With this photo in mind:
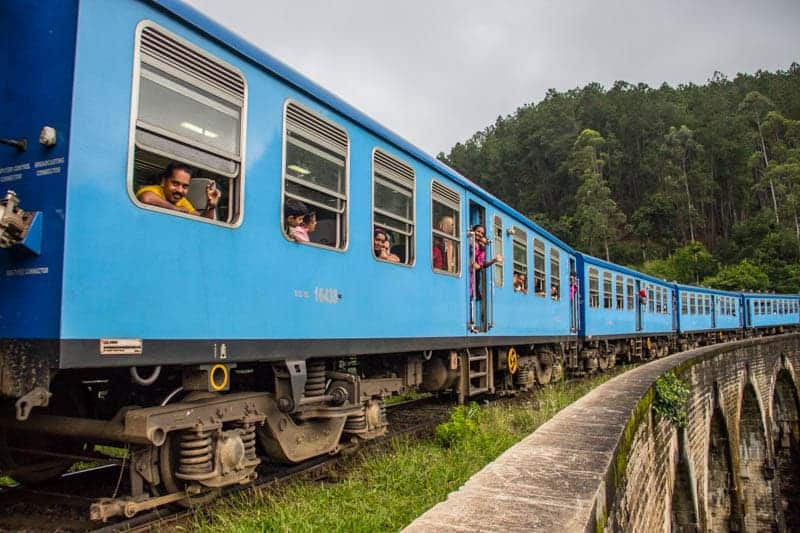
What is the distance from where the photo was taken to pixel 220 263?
4047 millimetres

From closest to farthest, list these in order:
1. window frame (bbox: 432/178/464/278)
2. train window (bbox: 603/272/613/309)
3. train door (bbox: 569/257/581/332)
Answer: window frame (bbox: 432/178/464/278), train door (bbox: 569/257/581/332), train window (bbox: 603/272/613/309)

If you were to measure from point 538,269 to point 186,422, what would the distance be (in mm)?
8942

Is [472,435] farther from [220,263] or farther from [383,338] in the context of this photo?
[220,263]

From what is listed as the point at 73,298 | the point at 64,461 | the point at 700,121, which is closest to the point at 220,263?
the point at 73,298

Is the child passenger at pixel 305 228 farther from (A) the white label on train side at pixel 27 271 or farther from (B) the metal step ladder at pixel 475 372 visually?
(B) the metal step ladder at pixel 475 372

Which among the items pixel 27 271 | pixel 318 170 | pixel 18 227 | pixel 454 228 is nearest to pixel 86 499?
pixel 27 271

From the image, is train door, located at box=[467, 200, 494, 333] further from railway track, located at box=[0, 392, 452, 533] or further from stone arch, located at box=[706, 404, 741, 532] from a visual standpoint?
stone arch, located at box=[706, 404, 741, 532]

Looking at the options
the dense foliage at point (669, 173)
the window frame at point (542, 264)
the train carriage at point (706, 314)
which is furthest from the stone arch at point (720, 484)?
the dense foliage at point (669, 173)

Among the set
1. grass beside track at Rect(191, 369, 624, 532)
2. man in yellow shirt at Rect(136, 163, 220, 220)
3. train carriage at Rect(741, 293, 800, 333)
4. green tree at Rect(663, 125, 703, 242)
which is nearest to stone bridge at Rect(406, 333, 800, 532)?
grass beside track at Rect(191, 369, 624, 532)

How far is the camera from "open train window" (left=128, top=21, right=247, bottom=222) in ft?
11.7

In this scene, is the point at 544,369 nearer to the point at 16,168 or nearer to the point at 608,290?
the point at 608,290

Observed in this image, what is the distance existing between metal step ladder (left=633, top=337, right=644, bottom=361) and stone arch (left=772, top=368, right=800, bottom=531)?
8.20 m

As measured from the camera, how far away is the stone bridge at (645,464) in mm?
3029

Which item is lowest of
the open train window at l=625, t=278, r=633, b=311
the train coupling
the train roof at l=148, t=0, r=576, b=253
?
the train coupling
